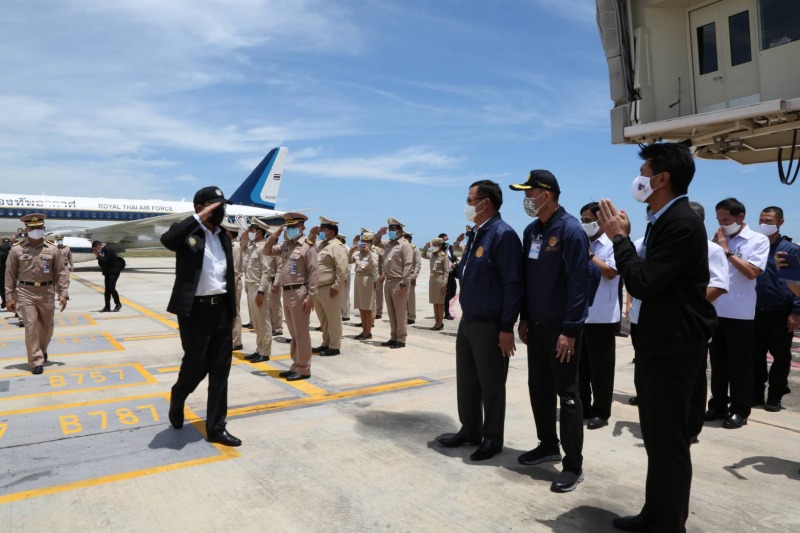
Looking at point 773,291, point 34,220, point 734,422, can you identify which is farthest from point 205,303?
point 773,291

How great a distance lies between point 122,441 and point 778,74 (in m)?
7.52

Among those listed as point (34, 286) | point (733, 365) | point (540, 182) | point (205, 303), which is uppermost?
point (540, 182)

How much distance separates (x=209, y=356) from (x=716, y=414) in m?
4.57

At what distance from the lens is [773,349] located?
17.6ft

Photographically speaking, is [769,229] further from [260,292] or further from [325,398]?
[260,292]

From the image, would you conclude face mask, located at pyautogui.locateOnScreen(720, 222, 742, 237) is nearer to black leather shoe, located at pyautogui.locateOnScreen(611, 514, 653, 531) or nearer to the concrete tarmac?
the concrete tarmac

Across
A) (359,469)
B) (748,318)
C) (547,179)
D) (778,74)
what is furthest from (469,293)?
(778,74)

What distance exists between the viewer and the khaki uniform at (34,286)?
6973 millimetres

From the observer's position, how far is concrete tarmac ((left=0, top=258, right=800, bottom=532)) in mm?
3074

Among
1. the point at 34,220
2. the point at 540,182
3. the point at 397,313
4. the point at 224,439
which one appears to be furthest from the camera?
the point at 397,313

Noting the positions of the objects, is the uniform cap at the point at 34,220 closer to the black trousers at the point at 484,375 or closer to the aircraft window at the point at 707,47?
the black trousers at the point at 484,375

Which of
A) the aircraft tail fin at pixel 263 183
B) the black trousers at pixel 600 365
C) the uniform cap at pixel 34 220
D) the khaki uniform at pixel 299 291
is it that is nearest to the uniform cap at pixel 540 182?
the black trousers at pixel 600 365

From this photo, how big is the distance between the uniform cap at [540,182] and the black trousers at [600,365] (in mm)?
1610

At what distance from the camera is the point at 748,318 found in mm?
4914
